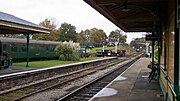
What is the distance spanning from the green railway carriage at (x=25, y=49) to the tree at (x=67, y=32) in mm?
39285

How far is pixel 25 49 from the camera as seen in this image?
1268 inches

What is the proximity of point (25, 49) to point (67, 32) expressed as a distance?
163 feet

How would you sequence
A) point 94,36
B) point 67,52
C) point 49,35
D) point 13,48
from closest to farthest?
point 13,48 → point 67,52 → point 49,35 → point 94,36

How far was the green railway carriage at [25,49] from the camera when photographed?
91.7 ft

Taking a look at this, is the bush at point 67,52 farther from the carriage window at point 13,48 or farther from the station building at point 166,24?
the station building at point 166,24

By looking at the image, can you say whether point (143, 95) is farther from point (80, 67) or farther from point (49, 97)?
point (80, 67)

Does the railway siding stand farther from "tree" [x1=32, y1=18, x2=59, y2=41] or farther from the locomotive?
"tree" [x1=32, y1=18, x2=59, y2=41]

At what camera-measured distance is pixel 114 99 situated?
8602 millimetres

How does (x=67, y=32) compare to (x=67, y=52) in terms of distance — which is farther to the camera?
(x=67, y=32)

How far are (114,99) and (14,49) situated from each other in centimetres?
2273

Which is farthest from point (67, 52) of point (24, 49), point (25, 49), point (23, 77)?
point (23, 77)

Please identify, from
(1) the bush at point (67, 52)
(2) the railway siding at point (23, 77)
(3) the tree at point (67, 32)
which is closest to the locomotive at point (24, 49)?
(1) the bush at point (67, 52)

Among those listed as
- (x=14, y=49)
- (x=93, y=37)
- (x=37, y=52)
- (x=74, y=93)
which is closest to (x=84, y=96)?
(x=74, y=93)

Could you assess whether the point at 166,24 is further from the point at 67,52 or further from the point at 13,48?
the point at 67,52
